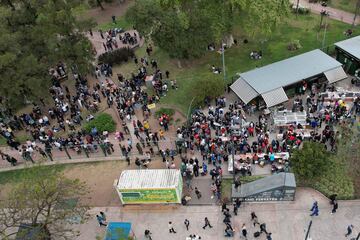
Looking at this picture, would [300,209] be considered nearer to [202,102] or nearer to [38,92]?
[202,102]

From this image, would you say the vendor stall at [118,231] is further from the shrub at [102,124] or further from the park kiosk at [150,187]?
the shrub at [102,124]

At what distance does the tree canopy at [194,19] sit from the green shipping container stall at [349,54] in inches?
245

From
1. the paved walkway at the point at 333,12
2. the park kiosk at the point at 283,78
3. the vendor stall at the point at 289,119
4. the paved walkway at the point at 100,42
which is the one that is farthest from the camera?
the paved walkway at the point at 100,42

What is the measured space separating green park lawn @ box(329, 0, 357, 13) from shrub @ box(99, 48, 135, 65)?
81.8 ft


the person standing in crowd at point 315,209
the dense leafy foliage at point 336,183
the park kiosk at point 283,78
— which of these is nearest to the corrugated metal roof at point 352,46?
the park kiosk at point 283,78

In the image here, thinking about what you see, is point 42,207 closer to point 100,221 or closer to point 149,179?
point 100,221

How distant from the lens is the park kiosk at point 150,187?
26234 millimetres

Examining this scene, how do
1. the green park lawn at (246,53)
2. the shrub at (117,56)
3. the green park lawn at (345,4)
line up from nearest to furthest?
the green park lawn at (246,53), the shrub at (117,56), the green park lawn at (345,4)

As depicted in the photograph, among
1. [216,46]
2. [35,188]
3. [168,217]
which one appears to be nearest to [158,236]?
[168,217]

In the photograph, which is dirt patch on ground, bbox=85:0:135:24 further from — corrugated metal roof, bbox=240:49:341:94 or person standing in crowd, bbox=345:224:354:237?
person standing in crowd, bbox=345:224:354:237

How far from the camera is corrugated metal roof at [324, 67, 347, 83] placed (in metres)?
34.1

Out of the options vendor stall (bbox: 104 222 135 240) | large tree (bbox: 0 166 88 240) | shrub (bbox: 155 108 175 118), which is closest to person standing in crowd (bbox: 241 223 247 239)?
vendor stall (bbox: 104 222 135 240)

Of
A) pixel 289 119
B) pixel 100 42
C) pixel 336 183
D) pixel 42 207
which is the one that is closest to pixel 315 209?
pixel 336 183

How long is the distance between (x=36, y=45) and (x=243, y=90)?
66.1 ft
